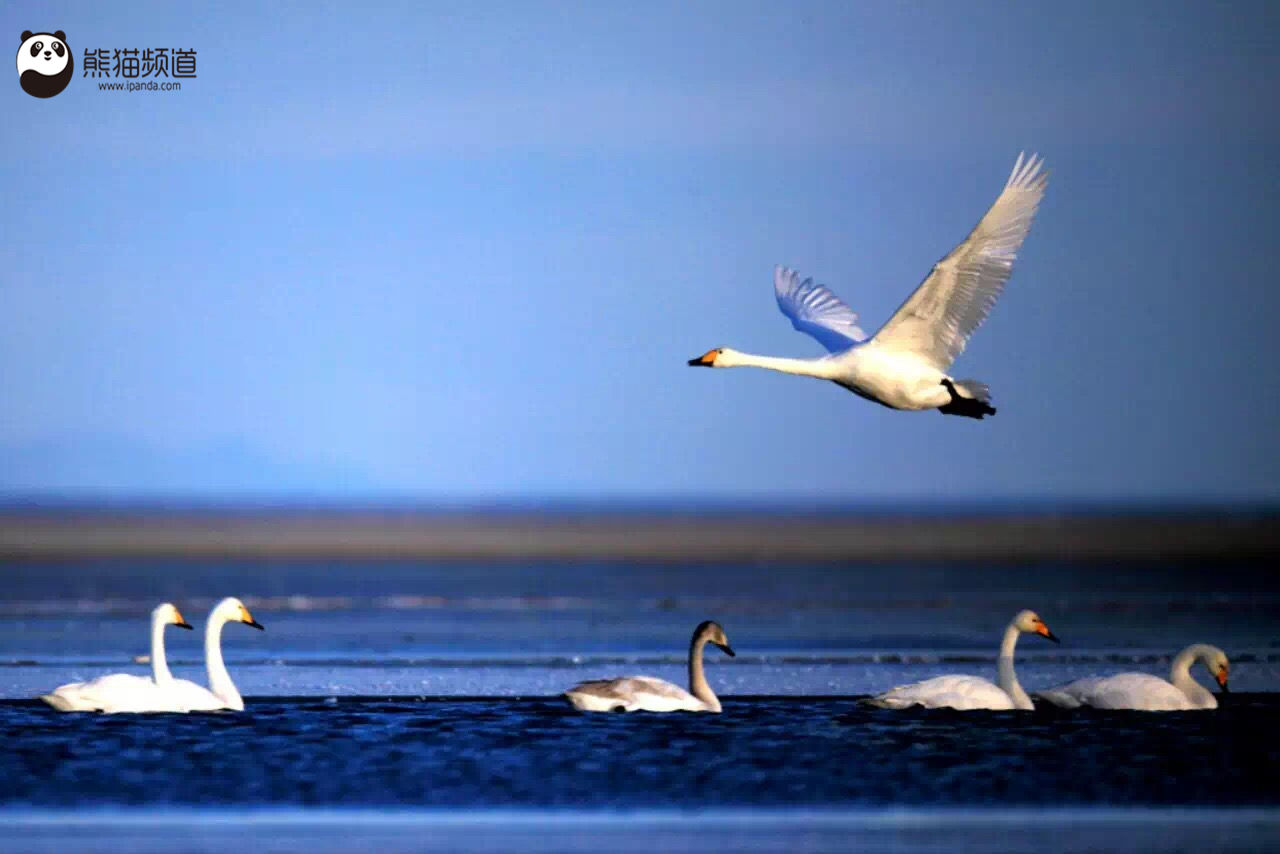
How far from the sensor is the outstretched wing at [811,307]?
17.5 m

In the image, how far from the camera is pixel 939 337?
15.9 m

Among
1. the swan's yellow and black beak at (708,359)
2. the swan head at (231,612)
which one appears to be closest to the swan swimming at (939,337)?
the swan's yellow and black beak at (708,359)

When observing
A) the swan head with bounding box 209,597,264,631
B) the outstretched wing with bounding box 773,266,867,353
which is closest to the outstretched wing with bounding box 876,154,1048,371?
the outstretched wing with bounding box 773,266,867,353

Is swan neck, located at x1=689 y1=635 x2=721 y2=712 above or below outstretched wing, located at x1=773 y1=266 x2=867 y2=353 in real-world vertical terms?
below

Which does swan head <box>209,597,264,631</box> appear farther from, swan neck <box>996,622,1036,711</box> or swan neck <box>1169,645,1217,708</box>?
swan neck <box>1169,645,1217,708</box>

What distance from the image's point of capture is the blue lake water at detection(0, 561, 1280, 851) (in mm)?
11391

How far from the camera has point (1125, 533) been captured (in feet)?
293

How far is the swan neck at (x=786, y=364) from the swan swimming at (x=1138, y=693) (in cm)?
258

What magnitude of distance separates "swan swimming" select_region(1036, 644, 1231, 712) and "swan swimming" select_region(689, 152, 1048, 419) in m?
1.88

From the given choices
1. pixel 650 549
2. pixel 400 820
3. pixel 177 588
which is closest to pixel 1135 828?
pixel 400 820

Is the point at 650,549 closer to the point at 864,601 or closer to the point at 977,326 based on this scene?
the point at 864,601

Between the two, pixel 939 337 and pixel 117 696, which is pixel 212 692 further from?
pixel 939 337

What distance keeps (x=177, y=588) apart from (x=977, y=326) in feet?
66.0

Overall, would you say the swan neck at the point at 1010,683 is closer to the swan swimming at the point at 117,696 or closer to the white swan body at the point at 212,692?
the white swan body at the point at 212,692
